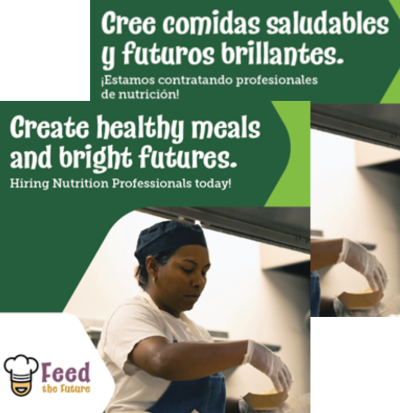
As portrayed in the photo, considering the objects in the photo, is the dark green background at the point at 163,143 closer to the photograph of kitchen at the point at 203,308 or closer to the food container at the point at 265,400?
the photograph of kitchen at the point at 203,308

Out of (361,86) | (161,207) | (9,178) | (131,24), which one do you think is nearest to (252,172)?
(161,207)

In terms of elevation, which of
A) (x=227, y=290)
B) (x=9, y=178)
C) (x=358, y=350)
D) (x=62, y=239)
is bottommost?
(x=358, y=350)

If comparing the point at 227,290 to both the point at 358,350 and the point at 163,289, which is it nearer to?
the point at 163,289

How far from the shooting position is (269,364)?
2.43m

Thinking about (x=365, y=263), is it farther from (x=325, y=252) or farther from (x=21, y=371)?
(x=21, y=371)

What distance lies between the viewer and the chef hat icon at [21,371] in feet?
7.97

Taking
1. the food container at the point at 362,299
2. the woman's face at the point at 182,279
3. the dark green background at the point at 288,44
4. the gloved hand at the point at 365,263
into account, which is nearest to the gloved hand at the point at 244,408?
the woman's face at the point at 182,279

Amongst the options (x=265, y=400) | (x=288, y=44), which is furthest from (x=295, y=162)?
(x=265, y=400)

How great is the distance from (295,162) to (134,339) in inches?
33.7

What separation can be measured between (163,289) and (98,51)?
Result: 3.03 ft

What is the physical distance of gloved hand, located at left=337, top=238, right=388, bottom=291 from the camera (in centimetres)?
259

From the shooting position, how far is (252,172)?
252 cm

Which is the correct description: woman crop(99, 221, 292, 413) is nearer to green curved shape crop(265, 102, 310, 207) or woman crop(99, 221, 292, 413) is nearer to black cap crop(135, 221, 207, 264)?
black cap crop(135, 221, 207, 264)

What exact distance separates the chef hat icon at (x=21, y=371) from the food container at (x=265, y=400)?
0.76 m
